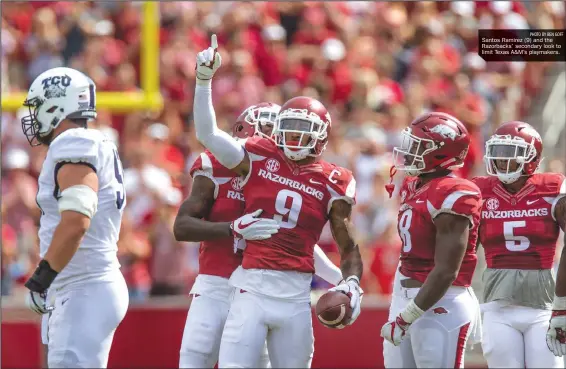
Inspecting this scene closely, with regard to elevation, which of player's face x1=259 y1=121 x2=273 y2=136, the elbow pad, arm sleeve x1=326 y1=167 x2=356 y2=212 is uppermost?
player's face x1=259 y1=121 x2=273 y2=136

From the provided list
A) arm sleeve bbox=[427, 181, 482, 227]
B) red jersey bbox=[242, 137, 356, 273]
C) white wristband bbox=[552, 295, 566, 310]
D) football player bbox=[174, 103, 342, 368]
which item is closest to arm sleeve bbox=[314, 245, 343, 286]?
football player bbox=[174, 103, 342, 368]

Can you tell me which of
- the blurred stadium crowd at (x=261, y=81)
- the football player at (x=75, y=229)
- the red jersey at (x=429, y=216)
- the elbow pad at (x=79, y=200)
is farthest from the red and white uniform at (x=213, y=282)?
the blurred stadium crowd at (x=261, y=81)

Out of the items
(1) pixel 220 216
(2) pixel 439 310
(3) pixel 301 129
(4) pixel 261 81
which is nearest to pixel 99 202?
(1) pixel 220 216

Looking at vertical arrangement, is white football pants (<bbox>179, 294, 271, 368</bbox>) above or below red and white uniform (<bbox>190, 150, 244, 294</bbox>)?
below

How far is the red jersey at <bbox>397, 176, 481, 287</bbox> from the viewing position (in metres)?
6.00

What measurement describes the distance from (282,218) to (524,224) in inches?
61.3

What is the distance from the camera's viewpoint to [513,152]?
679 centimetres

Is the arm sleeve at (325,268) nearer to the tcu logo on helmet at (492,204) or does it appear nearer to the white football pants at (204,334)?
the white football pants at (204,334)

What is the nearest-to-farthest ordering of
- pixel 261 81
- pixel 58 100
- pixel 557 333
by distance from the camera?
pixel 58 100 → pixel 557 333 → pixel 261 81

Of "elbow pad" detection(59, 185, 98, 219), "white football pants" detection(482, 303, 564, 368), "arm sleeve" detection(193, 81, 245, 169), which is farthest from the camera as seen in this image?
"white football pants" detection(482, 303, 564, 368)

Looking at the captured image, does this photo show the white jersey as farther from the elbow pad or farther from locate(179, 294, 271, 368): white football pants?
locate(179, 294, 271, 368): white football pants

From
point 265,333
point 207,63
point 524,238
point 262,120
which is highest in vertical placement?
point 207,63

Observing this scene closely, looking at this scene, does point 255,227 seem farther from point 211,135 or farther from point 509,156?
point 509,156

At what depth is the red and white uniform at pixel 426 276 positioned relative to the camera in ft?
19.8
